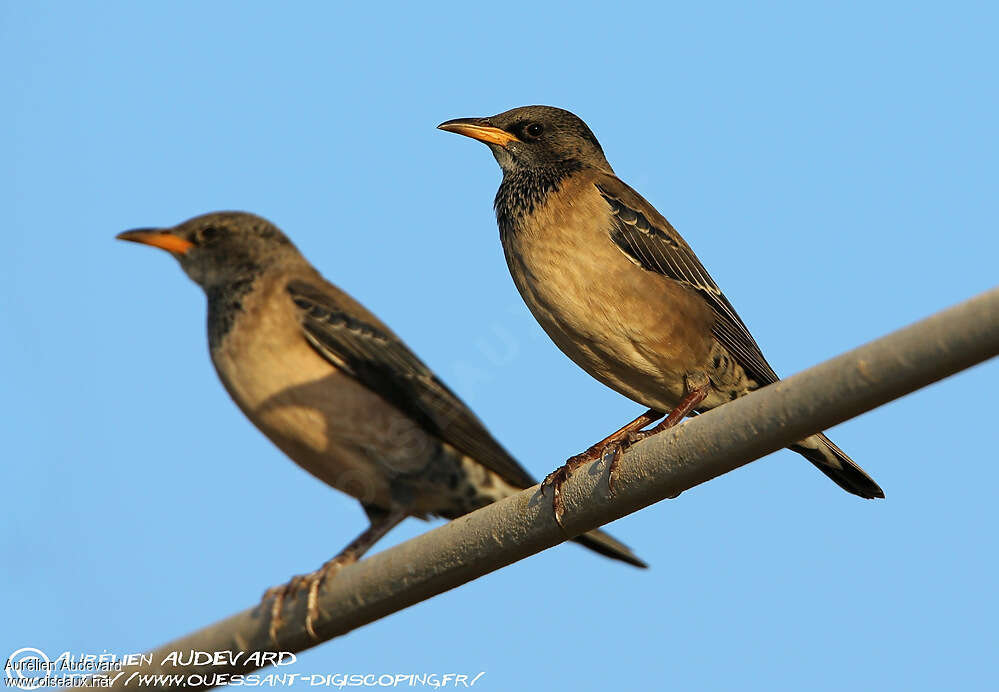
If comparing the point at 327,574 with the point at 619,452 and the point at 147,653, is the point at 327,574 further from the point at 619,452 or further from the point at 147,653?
the point at 619,452

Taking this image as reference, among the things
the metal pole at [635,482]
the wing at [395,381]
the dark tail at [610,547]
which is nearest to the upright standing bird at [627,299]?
the dark tail at [610,547]

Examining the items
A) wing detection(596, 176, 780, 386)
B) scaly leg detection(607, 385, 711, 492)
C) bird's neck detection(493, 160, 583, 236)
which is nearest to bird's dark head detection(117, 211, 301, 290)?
bird's neck detection(493, 160, 583, 236)

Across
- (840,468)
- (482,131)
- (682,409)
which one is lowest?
(840,468)

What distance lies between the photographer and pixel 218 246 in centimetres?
937

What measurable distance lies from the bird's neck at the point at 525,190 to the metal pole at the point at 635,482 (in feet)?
8.15

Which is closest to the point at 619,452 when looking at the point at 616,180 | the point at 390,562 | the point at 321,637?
the point at 390,562

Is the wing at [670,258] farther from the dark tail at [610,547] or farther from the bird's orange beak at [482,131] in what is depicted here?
the dark tail at [610,547]

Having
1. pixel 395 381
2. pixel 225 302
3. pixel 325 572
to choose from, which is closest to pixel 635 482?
pixel 325 572

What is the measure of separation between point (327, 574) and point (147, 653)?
4.32ft

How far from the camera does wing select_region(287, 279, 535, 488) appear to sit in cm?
867

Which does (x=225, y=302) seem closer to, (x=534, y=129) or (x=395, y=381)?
(x=395, y=381)

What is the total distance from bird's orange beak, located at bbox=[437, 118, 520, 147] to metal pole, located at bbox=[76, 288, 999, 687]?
3.20 m

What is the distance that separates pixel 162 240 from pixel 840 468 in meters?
4.84

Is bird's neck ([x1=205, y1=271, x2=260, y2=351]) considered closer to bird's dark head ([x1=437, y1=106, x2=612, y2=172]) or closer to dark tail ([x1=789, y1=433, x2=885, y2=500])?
bird's dark head ([x1=437, y1=106, x2=612, y2=172])
